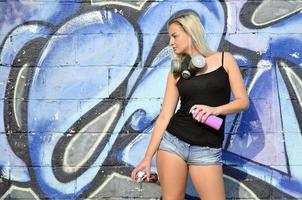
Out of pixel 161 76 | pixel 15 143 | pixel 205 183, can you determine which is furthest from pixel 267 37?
pixel 15 143

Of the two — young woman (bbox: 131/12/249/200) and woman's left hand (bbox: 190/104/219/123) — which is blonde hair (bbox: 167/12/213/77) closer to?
young woman (bbox: 131/12/249/200)

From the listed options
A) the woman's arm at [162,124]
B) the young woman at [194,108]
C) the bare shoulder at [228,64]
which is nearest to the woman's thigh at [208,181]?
the young woman at [194,108]

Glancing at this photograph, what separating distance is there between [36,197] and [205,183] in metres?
1.64

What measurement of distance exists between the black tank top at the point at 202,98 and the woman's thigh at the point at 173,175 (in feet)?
0.46

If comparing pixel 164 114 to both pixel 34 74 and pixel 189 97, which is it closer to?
pixel 189 97

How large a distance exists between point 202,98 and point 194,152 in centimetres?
33

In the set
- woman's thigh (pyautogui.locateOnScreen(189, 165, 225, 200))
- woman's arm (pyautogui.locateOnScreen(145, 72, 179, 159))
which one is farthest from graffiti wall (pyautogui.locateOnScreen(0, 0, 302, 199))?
woman's thigh (pyautogui.locateOnScreen(189, 165, 225, 200))

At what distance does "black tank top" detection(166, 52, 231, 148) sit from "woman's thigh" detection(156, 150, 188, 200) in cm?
14

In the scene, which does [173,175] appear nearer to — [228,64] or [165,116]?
[165,116]

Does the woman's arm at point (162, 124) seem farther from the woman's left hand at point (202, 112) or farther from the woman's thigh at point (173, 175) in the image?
the woman's left hand at point (202, 112)

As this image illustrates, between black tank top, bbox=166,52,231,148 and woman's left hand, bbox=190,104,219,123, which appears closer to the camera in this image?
woman's left hand, bbox=190,104,219,123

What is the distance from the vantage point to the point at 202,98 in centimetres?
295

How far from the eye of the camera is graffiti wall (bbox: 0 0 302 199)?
3.88 meters

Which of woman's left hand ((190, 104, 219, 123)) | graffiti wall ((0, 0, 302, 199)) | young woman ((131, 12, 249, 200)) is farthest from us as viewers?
graffiti wall ((0, 0, 302, 199))
